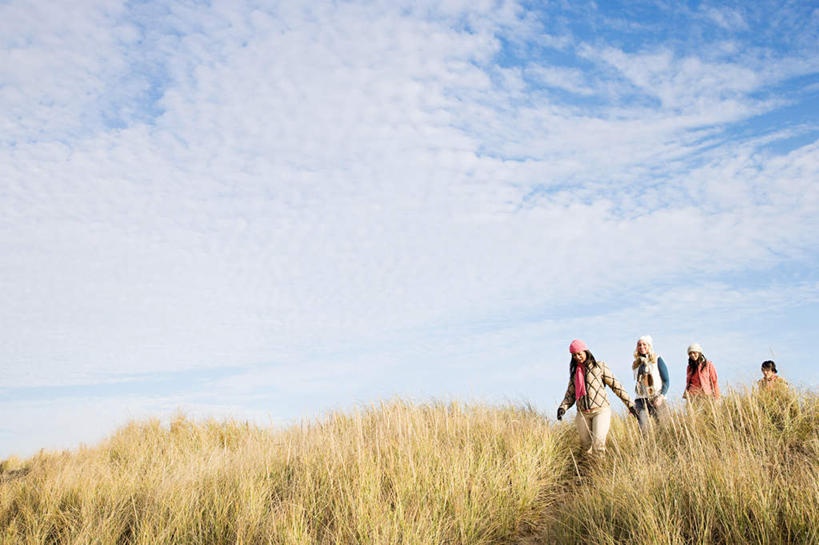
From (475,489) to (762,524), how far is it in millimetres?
2734

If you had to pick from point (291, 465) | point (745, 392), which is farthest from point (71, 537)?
point (745, 392)

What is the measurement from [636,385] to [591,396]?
163 centimetres

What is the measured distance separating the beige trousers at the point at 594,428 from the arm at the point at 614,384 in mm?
425

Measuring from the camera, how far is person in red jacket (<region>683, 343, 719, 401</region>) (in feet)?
31.6

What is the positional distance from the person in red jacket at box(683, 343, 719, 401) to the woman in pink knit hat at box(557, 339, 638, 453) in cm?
170

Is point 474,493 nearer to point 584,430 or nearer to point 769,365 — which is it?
point 584,430

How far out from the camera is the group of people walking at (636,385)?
8.43 m

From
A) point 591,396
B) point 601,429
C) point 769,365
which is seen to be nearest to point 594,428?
point 601,429

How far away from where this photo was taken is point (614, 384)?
8680 mm

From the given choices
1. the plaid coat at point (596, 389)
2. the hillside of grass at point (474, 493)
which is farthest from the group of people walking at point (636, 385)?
the hillside of grass at point (474, 493)

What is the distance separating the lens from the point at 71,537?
5.95 m

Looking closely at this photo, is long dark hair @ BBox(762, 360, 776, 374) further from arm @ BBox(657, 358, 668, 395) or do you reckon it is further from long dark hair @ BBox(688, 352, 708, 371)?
arm @ BBox(657, 358, 668, 395)

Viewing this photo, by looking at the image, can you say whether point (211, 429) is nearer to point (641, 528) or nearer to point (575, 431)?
point (575, 431)

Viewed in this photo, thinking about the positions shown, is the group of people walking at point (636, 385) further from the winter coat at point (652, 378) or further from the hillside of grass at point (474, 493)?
the hillside of grass at point (474, 493)
